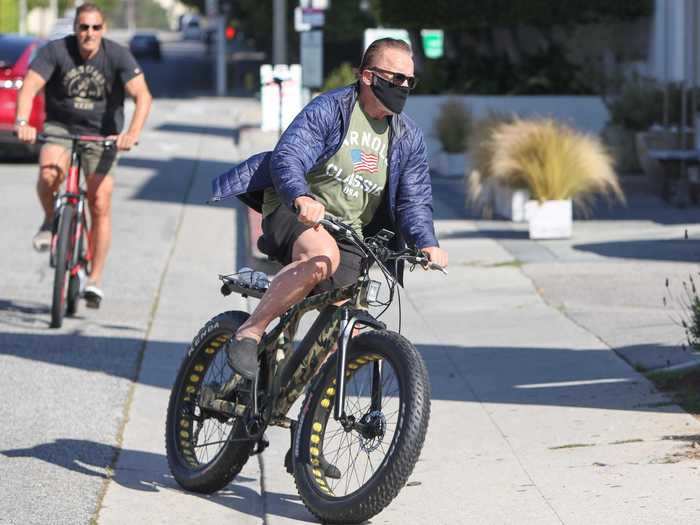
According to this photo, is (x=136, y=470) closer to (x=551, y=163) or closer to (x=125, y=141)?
(x=125, y=141)

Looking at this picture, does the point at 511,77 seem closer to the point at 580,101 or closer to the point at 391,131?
the point at 580,101

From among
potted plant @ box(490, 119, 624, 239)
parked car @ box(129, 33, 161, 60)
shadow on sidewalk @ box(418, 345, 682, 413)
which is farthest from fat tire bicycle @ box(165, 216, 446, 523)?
parked car @ box(129, 33, 161, 60)

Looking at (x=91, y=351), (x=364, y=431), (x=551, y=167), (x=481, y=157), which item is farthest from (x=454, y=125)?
(x=364, y=431)

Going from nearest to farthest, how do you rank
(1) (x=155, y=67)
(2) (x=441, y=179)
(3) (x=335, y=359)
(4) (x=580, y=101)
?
1. (3) (x=335, y=359)
2. (2) (x=441, y=179)
3. (4) (x=580, y=101)
4. (1) (x=155, y=67)

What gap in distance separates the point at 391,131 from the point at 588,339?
Answer: 12.1 feet

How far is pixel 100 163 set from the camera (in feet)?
31.4

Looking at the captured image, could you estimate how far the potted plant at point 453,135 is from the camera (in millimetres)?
21156

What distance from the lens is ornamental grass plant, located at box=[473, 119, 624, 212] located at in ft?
46.9

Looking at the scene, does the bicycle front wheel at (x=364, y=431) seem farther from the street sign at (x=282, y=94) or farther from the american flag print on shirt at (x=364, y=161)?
the street sign at (x=282, y=94)

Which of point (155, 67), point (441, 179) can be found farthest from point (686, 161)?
point (155, 67)

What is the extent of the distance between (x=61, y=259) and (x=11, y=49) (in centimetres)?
1230

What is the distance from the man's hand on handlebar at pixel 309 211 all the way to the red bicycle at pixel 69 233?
448 centimetres

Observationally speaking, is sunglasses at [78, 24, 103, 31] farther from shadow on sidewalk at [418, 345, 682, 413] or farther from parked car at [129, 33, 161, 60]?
parked car at [129, 33, 161, 60]

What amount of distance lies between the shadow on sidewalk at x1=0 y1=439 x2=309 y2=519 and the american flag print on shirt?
128 centimetres
